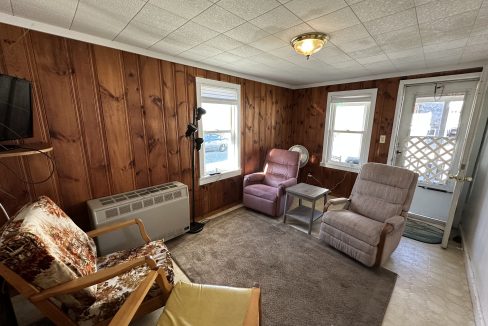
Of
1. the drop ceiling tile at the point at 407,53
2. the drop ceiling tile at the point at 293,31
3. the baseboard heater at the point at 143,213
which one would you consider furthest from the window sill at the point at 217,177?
the drop ceiling tile at the point at 407,53

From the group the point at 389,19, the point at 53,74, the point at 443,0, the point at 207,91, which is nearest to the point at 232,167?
the point at 207,91

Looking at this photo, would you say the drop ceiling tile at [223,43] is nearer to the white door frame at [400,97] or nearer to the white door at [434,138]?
the white door frame at [400,97]

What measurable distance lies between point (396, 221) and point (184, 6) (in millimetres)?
2576

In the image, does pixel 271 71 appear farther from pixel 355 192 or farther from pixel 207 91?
pixel 355 192

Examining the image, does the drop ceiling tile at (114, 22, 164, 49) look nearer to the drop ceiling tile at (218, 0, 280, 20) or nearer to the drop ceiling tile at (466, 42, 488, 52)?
the drop ceiling tile at (218, 0, 280, 20)

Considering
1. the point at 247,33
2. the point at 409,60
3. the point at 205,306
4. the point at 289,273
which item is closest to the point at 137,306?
the point at 205,306

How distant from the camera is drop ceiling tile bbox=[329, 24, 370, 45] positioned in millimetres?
1634

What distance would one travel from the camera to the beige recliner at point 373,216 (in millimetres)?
1970

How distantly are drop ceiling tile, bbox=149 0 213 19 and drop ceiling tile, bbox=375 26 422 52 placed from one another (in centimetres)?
151

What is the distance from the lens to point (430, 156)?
2.92 metres

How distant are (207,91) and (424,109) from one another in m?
3.14

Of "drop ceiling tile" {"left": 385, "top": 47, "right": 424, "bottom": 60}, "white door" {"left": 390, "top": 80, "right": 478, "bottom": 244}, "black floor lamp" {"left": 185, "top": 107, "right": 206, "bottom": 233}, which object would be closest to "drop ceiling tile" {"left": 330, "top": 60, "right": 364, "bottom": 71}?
"drop ceiling tile" {"left": 385, "top": 47, "right": 424, "bottom": 60}

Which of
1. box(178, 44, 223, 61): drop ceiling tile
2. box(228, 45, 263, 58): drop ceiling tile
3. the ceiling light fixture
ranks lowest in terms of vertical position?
the ceiling light fixture

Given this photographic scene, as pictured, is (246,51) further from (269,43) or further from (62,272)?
(62,272)
